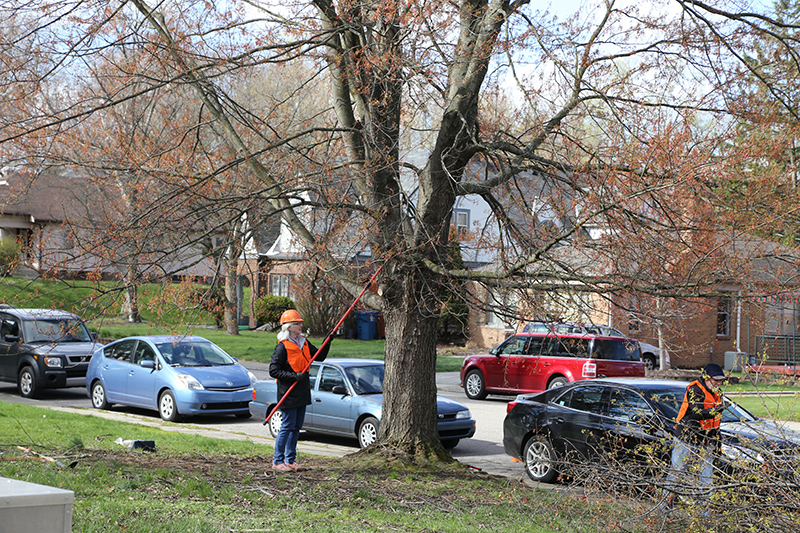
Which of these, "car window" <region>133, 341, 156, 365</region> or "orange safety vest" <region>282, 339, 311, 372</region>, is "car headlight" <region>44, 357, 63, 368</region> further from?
"orange safety vest" <region>282, 339, 311, 372</region>

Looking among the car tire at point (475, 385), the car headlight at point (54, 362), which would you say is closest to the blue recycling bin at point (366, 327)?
the car tire at point (475, 385)

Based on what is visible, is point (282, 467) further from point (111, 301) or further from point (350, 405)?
point (350, 405)

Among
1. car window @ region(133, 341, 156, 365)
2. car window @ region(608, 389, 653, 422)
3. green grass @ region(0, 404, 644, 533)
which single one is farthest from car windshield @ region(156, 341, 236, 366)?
car window @ region(608, 389, 653, 422)

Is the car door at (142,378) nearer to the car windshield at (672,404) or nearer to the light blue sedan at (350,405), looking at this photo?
the light blue sedan at (350,405)

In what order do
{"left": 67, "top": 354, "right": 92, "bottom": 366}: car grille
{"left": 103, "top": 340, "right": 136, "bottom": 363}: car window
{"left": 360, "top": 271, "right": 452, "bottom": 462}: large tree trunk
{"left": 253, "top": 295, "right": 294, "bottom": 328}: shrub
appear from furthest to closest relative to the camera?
{"left": 253, "top": 295, "right": 294, "bottom": 328}: shrub < {"left": 67, "top": 354, "right": 92, "bottom": 366}: car grille < {"left": 103, "top": 340, "right": 136, "bottom": 363}: car window < {"left": 360, "top": 271, "right": 452, "bottom": 462}: large tree trunk

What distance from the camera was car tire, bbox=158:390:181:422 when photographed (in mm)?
14875

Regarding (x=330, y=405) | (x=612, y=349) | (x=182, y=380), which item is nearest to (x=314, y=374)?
(x=330, y=405)

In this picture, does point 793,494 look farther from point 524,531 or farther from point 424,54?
point 424,54

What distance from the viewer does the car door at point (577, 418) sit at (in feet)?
32.3

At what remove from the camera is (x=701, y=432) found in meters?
7.55

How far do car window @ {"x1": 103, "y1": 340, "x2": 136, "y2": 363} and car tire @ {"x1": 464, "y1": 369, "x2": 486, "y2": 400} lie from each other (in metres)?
8.53

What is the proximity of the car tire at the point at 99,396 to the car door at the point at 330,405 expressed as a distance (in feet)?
18.1

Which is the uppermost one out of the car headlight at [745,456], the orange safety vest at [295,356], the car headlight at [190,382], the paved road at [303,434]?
the orange safety vest at [295,356]

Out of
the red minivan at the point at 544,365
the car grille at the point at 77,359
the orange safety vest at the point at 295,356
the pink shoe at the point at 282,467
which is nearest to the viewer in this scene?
the pink shoe at the point at 282,467
